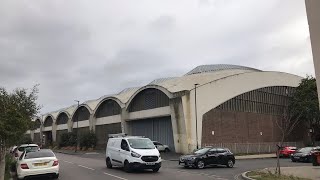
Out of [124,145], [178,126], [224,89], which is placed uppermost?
[224,89]

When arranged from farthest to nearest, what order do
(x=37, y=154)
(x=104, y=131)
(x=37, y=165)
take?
(x=104, y=131) < (x=37, y=154) < (x=37, y=165)

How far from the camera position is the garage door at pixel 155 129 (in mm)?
54562

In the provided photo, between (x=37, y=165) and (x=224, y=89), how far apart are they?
127 ft

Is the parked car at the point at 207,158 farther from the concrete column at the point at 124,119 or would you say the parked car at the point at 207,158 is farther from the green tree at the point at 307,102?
the concrete column at the point at 124,119

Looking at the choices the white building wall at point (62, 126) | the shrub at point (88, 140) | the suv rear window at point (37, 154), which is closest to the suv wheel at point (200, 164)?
the suv rear window at point (37, 154)

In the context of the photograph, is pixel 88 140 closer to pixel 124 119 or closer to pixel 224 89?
pixel 124 119

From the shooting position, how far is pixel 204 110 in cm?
5141

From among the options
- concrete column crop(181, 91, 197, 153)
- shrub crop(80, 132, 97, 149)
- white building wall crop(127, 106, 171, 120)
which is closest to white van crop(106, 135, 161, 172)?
concrete column crop(181, 91, 197, 153)

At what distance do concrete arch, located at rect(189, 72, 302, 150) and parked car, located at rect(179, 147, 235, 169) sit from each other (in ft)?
68.3

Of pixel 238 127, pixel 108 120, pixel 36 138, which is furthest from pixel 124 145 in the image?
pixel 36 138

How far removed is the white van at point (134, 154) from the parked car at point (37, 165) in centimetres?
455

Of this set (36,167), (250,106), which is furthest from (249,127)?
(36,167)

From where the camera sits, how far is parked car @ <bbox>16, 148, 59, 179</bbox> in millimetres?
17469

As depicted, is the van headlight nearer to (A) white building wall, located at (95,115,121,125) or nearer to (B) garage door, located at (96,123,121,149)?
(A) white building wall, located at (95,115,121,125)
